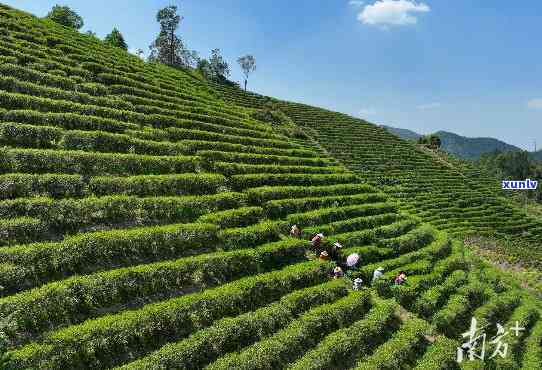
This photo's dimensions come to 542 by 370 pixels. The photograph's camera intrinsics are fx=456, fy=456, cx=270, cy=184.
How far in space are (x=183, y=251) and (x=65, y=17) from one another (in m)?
48.8

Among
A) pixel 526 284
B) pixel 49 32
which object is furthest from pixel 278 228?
pixel 49 32

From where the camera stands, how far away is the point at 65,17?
54.6 meters

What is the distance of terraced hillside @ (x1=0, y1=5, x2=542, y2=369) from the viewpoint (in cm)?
1265

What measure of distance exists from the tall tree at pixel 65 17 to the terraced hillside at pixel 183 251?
25.0m

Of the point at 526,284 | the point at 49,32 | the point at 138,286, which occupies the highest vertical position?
the point at 49,32

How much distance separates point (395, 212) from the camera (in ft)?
96.6

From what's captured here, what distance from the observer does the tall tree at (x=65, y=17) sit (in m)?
53.3

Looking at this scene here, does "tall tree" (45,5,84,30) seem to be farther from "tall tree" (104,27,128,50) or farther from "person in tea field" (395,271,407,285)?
"person in tea field" (395,271,407,285)

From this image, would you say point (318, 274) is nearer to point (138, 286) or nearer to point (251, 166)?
point (138, 286)

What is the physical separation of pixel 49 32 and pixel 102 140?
15.9m

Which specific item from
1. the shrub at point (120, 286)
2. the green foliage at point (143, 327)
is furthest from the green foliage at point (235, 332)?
the shrub at point (120, 286)

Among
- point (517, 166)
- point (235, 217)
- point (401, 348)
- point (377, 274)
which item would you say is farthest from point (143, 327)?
point (517, 166)

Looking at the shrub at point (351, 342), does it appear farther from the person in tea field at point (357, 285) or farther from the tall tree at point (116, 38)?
the tall tree at point (116, 38)

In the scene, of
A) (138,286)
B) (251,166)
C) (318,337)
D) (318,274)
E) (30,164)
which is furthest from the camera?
(251,166)
